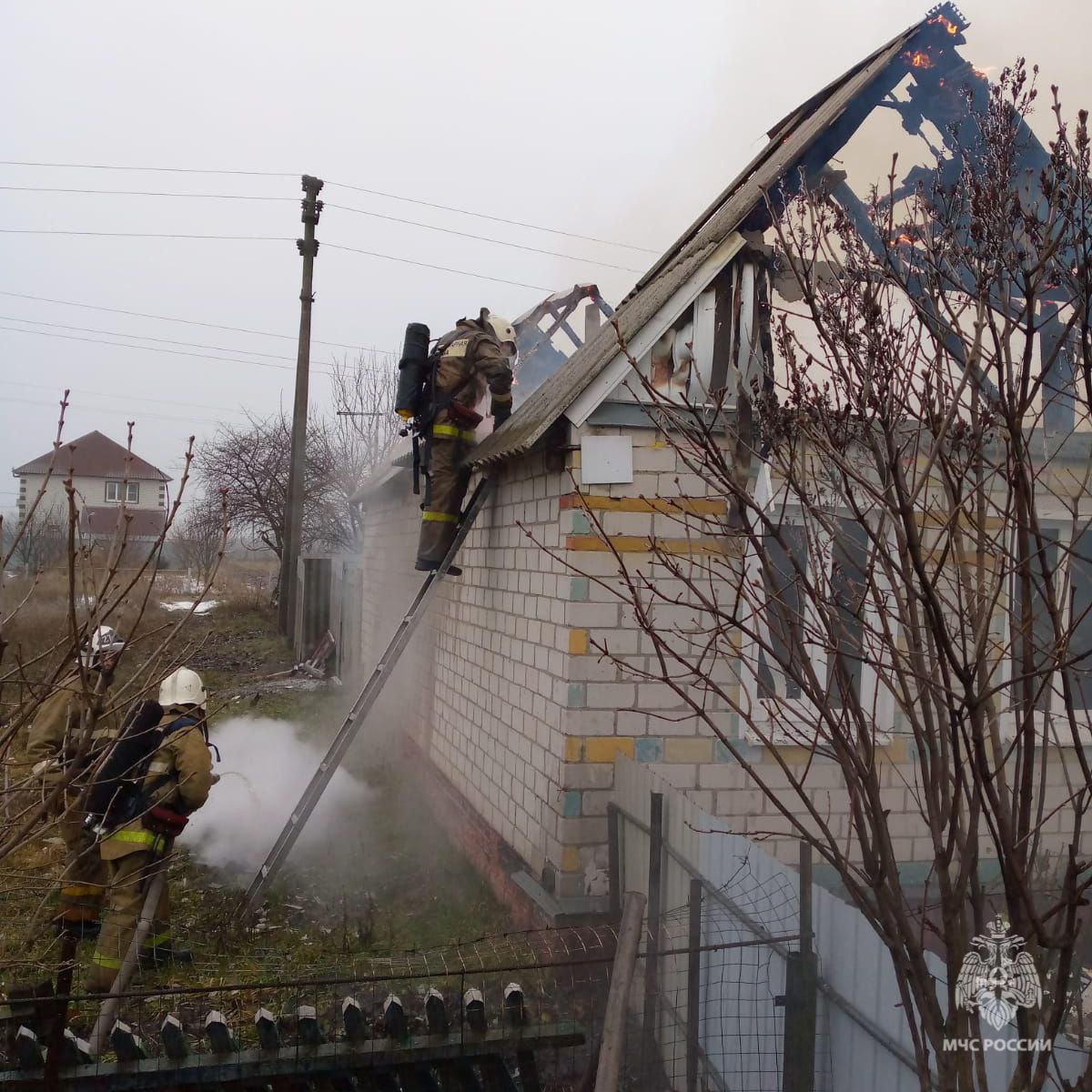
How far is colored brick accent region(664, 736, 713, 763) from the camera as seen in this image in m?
5.29

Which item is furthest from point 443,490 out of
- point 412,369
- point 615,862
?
point 615,862

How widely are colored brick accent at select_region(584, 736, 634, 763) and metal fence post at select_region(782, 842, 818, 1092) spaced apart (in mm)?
2138

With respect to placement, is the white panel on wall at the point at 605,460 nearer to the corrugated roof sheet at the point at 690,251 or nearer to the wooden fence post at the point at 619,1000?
the corrugated roof sheet at the point at 690,251

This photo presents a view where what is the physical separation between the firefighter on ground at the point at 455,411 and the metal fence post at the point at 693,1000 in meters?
3.63

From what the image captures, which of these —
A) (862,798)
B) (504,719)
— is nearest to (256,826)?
(504,719)

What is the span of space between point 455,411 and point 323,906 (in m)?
3.74

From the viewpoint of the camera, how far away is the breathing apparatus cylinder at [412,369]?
277 inches

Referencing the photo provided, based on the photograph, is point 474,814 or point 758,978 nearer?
point 758,978

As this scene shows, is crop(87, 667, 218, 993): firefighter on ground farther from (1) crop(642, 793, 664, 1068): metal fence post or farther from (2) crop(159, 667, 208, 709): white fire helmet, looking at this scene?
(1) crop(642, 793, 664, 1068): metal fence post

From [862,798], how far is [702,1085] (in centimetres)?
239

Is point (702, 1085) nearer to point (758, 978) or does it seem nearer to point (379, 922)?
point (758, 978)

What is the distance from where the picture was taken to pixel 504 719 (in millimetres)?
6480

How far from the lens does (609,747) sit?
5277mm

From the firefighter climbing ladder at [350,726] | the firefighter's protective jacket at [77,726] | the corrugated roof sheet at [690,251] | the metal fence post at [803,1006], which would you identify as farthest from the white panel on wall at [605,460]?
the firefighter's protective jacket at [77,726]
